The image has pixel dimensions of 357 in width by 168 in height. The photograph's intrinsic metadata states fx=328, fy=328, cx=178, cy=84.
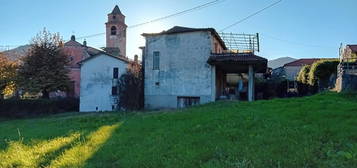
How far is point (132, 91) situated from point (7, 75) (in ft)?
38.3

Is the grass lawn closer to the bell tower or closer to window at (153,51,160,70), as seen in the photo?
window at (153,51,160,70)

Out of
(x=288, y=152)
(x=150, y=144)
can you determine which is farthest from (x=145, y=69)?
(x=288, y=152)

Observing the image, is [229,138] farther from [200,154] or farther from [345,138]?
[345,138]

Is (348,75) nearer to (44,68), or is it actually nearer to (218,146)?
(218,146)

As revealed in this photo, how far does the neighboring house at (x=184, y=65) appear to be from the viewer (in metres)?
22.4

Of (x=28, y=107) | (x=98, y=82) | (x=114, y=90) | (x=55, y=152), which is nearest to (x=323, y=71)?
(x=114, y=90)

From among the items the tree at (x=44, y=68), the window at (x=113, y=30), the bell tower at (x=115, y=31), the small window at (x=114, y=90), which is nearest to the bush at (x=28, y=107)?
the tree at (x=44, y=68)

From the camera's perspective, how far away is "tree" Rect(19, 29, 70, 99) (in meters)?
29.0

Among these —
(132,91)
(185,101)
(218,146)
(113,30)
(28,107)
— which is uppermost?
(113,30)

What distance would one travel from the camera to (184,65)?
2309 cm

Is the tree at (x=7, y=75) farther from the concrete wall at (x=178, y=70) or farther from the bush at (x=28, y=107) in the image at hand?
the concrete wall at (x=178, y=70)

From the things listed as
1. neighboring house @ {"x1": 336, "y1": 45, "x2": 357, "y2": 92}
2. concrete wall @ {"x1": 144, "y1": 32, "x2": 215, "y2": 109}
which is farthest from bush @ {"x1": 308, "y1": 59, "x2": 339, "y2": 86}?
→ concrete wall @ {"x1": 144, "y1": 32, "x2": 215, "y2": 109}

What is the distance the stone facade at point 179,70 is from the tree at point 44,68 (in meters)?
10.2

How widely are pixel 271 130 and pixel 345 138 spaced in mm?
1371
